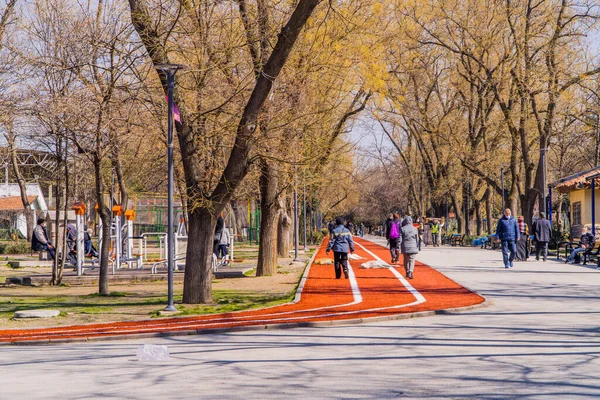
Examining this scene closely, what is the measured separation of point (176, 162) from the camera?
2780 centimetres

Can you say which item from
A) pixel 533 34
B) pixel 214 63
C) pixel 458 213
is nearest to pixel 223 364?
pixel 214 63

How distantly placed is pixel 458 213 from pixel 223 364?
57.5 m

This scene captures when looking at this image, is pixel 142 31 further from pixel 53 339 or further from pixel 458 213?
pixel 458 213

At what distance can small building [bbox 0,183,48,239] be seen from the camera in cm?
7833

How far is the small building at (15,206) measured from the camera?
78.3m

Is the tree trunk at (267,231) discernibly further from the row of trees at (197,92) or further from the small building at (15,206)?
the small building at (15,206)

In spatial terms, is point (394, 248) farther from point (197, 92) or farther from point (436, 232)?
point (436, 232)

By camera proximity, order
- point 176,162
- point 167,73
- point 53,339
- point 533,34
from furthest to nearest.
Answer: point 533,34 → point 176,162 → point 167,73 → point 53,339

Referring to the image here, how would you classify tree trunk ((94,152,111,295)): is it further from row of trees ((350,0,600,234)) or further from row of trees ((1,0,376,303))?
row of trees ((350,0,600,234))

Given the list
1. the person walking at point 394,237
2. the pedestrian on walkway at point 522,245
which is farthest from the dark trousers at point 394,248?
the pedestrian on walkway at point 522,245

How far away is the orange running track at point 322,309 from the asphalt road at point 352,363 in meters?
0.60

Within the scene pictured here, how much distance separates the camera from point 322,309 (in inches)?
645

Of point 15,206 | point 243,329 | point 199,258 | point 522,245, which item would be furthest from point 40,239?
point 15,206

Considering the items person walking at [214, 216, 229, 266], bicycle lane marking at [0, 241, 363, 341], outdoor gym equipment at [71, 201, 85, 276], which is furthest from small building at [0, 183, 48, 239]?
bicycle lane marking at [0, 241, 363, 341]
